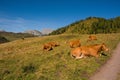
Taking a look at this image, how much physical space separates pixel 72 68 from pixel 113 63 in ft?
19.0

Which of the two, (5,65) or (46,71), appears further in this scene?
Result: (5,65)

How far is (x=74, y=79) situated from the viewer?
1884 centimetres

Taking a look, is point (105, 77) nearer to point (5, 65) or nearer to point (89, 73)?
point (89, 73)

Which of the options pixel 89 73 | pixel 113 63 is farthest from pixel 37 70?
pixel 113 63

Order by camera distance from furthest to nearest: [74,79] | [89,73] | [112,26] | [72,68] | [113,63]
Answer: [112,26] → [113,63] → [72,68] → [89,73] → [74,79]

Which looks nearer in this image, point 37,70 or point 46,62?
point 37,70

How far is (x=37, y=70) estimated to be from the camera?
2214 centimetres

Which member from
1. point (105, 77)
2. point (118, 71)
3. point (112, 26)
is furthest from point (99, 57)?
point (112, 26)

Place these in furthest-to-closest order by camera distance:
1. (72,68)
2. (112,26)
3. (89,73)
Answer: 1. (112,26)
2. (72,68)
3. (89,73)

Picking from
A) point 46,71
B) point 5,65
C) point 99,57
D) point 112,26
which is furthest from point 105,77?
point 112,26

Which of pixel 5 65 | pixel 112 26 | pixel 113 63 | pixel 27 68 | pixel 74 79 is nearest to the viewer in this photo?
pixel 74 79

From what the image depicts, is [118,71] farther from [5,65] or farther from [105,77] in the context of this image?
[5,65]

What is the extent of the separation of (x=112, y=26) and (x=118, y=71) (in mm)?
150599

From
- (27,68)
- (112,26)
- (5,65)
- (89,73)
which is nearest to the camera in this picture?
(89,73)
